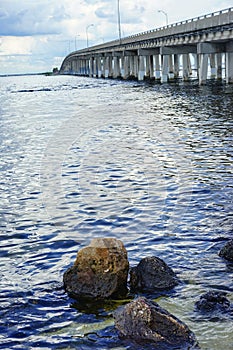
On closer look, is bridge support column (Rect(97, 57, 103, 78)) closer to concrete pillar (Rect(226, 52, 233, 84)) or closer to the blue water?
concrete pillar (Rect(226, 52, 233, 84))

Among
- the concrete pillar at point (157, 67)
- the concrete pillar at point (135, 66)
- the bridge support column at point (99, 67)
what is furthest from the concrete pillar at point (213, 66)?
the bridge support column at point (99, 67)

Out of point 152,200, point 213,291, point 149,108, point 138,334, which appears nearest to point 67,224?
point 152,200

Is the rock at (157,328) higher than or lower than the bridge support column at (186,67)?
lower

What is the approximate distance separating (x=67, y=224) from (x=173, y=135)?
52.7 ft

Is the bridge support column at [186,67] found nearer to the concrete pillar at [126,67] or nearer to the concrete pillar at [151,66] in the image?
the concrete pillar at [151,66]

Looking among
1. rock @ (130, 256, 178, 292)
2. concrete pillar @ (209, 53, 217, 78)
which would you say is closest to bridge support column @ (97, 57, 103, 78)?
concrete pillar @ (209, 53, 217, 78)

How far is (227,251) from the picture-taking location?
12.0 meters

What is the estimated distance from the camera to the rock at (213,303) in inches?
379

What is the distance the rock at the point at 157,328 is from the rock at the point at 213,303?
1.03m

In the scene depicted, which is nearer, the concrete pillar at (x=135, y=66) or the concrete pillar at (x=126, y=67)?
the concrete pillar at (x=135, y=66)

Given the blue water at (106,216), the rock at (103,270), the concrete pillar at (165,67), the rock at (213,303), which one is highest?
the concrete pillar at (165,67)

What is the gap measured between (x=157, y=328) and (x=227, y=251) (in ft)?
12.6

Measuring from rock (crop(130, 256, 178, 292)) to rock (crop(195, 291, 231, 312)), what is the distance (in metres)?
0.89

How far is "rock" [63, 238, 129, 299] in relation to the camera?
33.8ft
